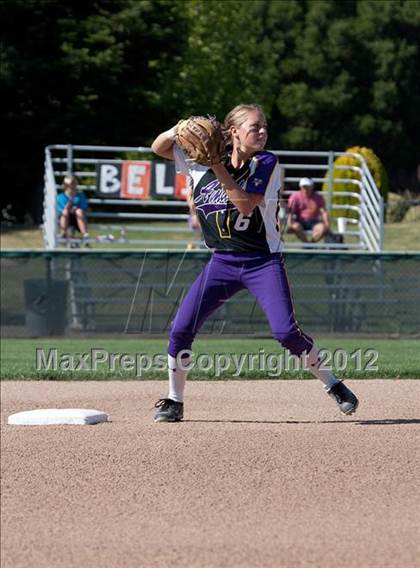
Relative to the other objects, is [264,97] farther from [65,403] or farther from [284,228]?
[65,403]

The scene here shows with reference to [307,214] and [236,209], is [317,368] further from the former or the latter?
[307,214]

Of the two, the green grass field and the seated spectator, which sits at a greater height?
the seated spectator

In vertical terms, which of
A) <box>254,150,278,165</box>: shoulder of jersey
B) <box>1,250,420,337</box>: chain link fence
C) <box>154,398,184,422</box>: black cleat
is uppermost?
<box>254,150,278,165</box>: shoulder of jersey

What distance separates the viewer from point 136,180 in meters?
19.7

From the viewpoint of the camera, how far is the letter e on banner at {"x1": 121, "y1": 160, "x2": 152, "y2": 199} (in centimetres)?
1961

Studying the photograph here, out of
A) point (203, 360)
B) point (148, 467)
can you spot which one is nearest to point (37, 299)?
point (203, 360)

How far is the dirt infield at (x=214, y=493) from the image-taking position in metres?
4.74

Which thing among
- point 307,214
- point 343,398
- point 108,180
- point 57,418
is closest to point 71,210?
point 108,180

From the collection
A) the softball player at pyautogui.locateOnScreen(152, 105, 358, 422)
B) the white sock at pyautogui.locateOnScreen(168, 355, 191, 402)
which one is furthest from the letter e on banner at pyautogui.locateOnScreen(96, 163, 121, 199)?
the softball player at pyautogui.locateOnScreen(152, 105, 358, 422)

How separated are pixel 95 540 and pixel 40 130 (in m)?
27.6

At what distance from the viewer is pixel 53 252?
47.2ft

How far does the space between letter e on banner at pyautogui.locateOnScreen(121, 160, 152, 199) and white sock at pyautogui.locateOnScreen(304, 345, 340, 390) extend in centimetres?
1261

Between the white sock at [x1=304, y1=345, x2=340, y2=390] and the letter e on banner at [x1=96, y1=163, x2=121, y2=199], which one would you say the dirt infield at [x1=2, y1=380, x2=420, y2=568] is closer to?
the white sock at [x1=304, y1=345, x2=340, y2=390]

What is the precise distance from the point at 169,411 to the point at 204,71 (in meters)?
37.6
